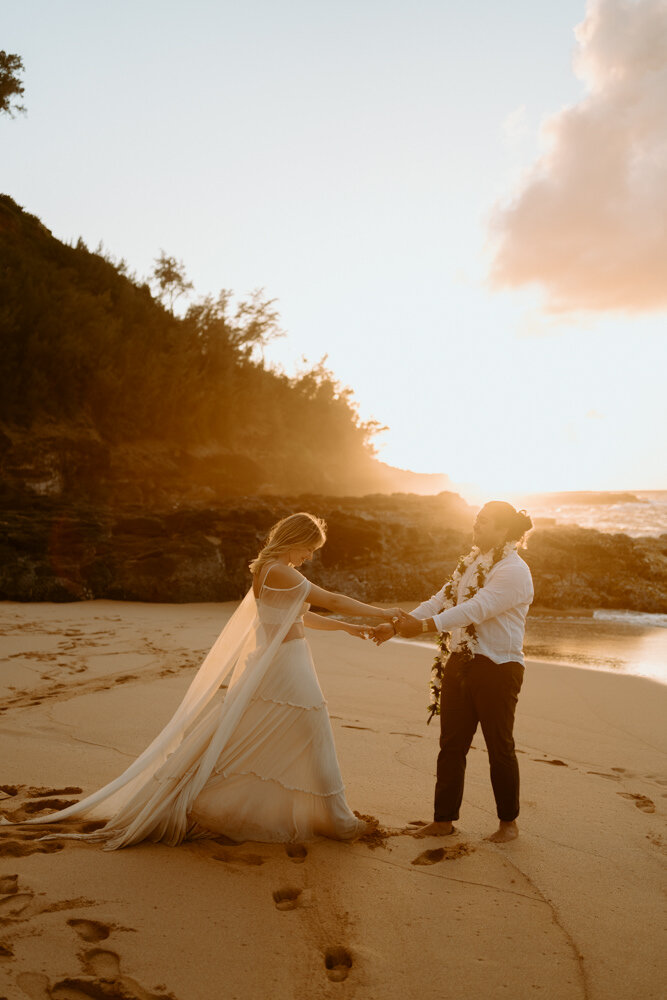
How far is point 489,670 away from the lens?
443 cm

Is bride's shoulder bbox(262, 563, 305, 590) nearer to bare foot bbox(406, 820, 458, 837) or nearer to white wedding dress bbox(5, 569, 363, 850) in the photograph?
white wedding dress bbox(5, 569, 363, 850)

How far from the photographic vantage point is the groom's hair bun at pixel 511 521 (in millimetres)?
4648

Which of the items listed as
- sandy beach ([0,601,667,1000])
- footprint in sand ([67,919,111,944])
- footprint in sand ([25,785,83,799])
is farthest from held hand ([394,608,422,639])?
footprint in sand ([67,919,111,944])

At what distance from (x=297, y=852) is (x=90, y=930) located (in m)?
1.22

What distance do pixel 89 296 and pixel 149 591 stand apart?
1554 cm

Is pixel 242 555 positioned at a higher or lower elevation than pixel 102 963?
higher

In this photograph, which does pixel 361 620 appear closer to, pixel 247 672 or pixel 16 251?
pixel 247 672

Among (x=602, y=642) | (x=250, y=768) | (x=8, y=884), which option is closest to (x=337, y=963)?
(x=250, y=768)

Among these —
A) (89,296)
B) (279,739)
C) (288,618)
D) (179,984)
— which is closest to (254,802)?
(279,739)

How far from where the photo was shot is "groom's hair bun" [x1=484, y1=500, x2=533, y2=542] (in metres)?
4.65

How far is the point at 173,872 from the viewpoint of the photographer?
11.7 ft

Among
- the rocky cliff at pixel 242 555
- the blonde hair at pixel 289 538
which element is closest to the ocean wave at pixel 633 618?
the rocky cliff at pixel 242 555

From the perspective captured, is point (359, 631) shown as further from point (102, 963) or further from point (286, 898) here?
point (102, 963)

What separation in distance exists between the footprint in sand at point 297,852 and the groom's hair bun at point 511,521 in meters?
2.20
